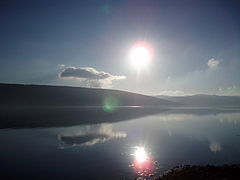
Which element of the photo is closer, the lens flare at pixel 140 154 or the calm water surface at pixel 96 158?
the calm water surface at pixel 96 158

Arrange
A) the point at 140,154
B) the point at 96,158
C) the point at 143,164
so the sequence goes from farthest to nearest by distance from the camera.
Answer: the point at 140,154, the point at 96,158, the point at 143,164

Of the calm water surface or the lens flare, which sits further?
the lens flare

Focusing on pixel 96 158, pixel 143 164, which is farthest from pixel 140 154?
pixel 96 158

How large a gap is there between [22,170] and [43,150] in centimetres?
716

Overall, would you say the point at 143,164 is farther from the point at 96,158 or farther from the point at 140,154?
the point at 96,158

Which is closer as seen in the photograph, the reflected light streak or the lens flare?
the reflected light streak

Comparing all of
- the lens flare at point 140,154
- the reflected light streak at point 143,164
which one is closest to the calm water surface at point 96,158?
the reflected light streak at point 143,164

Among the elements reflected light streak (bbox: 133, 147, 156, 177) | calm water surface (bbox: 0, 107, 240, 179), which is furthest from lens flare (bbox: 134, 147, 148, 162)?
calm water surface (bbox: 0, 107, 240, 179)

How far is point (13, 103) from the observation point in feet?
604

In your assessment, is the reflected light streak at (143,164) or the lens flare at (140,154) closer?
the reflected light streak at (143,164)

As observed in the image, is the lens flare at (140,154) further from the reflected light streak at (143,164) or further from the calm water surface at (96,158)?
the calm water surface at (96,158)

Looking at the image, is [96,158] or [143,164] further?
[96,158]

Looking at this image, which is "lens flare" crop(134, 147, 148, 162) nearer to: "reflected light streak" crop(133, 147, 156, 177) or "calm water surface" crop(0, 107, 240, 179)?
"reflected light streak" crop(133, 147, 156, 177)

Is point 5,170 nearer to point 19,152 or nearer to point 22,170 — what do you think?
point 22,170
